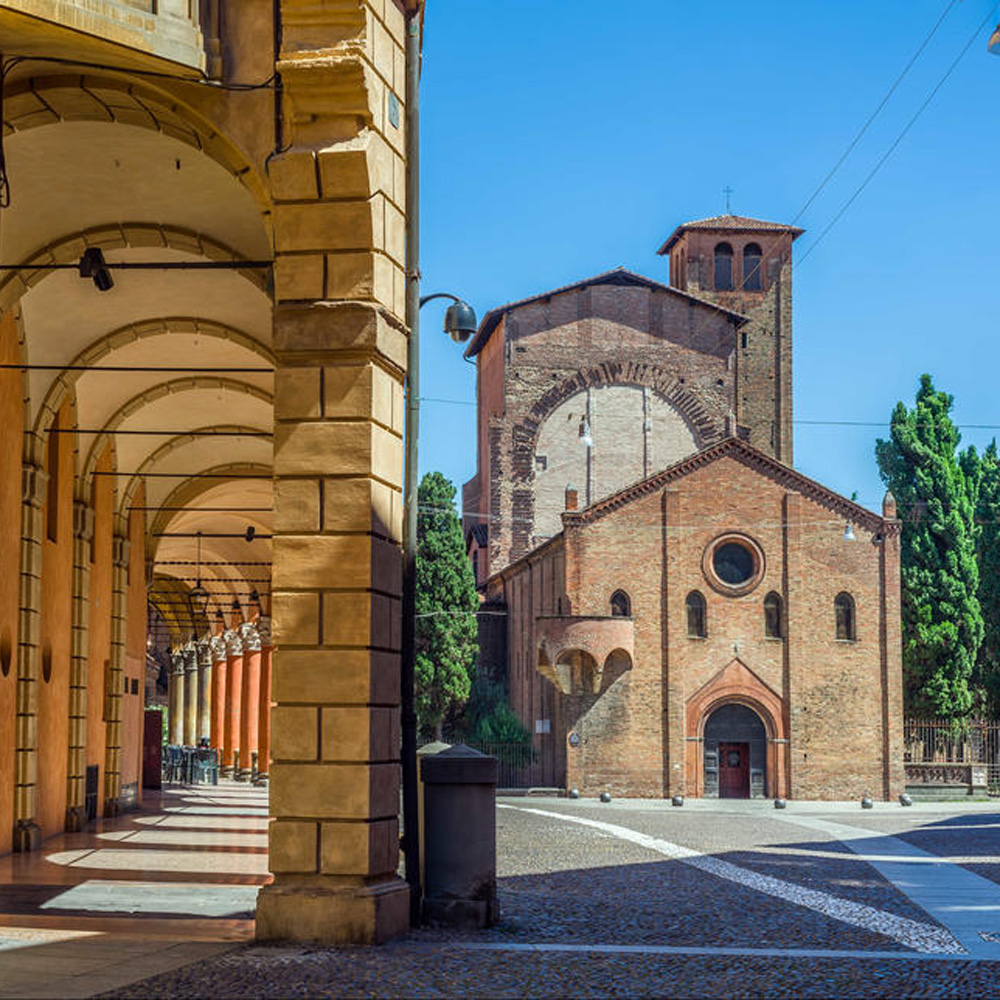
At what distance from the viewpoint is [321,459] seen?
9328 millimetres

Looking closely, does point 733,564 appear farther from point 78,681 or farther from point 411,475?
point 411,475

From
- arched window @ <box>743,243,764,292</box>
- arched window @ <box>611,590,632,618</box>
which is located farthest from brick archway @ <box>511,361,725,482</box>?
arched window @ <box>611,590,632,618</box>

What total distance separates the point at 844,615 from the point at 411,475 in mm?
33912

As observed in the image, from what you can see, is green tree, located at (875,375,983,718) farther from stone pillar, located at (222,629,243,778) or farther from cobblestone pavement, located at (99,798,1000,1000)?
cobblestone pavement, located at (99,798,1000,1000)

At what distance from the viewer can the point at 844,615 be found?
43031mm

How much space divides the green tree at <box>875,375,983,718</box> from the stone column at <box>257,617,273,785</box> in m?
20.2

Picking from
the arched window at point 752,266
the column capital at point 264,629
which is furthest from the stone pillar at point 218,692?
the arched window at point 752,266

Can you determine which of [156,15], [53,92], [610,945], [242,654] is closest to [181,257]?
[53,92]

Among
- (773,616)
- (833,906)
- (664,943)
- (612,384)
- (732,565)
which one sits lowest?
(833,906)

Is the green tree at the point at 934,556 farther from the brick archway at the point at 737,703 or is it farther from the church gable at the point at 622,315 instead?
the church gable at the point at 622,315

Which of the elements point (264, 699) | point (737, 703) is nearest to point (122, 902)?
point (264, 699)

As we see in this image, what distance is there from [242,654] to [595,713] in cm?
984

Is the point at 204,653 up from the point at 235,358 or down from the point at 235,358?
down

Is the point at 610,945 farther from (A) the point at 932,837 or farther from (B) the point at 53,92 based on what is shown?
(A) the point at 932,837
